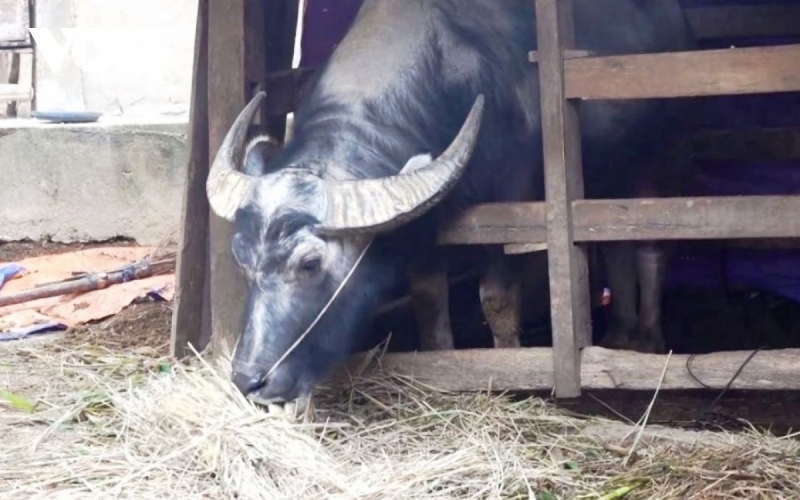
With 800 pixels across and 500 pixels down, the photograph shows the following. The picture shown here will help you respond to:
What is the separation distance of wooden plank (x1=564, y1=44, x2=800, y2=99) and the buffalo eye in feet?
3.62

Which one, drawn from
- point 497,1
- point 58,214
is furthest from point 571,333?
point 58,214

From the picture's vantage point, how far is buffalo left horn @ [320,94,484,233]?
435cm

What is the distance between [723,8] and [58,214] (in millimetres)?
4906

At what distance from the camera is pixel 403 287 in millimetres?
5230

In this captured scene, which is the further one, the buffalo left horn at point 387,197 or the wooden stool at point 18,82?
the wooden stool at point 18,82

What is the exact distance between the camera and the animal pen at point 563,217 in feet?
14.1

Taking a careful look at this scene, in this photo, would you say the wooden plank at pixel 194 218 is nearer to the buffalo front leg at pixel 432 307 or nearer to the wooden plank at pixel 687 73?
the buffalo front leg at pixel 432 307

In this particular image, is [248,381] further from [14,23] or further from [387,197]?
[14,23]

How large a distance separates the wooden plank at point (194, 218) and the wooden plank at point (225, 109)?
0.23 meters

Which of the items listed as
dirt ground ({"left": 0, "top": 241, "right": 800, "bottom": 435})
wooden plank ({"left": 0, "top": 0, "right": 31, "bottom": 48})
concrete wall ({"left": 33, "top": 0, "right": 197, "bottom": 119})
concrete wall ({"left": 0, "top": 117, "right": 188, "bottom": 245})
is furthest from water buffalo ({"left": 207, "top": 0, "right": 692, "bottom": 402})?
wooden plank ({"left": 0, "top": 0, "right": 31, "bottom": 48})

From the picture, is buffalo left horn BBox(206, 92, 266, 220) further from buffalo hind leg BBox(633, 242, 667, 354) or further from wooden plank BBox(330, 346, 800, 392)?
buffalo hind leg BBox(633, 242, 667, 354)

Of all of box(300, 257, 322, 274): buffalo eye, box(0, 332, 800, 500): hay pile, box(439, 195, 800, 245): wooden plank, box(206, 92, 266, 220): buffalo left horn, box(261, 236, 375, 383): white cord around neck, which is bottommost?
box(0, 332, 800, 500): hay pile

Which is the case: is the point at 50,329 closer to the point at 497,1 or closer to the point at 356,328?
the point at 356,328

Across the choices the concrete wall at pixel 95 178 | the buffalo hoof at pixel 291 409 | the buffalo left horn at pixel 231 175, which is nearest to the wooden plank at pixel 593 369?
the buffalo hoof at pixel 291 409
